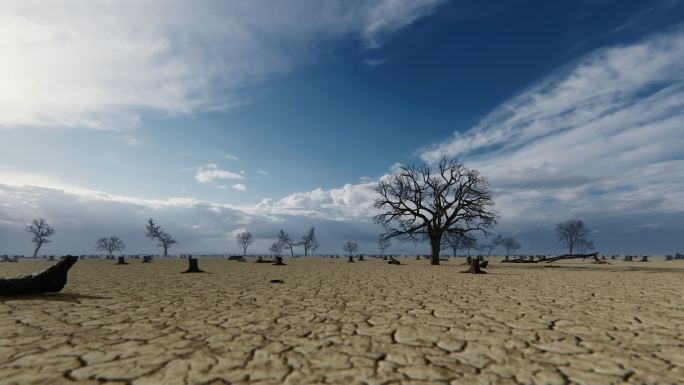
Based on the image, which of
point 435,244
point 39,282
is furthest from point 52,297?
point 435,244

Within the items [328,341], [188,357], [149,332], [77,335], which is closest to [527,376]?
[328,341]

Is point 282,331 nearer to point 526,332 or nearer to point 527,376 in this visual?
point 527,376

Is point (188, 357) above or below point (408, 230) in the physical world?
below

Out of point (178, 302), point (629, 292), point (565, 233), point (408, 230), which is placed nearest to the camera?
point (178, 302)

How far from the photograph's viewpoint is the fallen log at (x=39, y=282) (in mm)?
8477

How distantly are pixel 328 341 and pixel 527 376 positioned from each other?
2506mm

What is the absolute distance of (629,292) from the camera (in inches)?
395

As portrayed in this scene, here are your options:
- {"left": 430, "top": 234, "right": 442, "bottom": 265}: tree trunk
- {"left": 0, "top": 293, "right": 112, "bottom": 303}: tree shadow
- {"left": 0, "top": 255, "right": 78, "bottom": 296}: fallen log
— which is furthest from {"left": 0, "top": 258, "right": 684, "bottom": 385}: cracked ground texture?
{"left": 430, "top": 234, "right": 442, "bottom": 265}: tree trunk

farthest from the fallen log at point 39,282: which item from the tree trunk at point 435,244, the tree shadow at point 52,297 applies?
the tree trunk at point 435,244

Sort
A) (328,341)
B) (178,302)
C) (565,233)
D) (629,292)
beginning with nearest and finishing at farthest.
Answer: (328,341) → (178,302) → (629,292) → (565,233)

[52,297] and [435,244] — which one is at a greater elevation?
[435,244]

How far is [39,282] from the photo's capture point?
8.87 metres

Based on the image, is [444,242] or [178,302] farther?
[444,242]

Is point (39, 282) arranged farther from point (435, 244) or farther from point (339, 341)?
point (435, 244)
